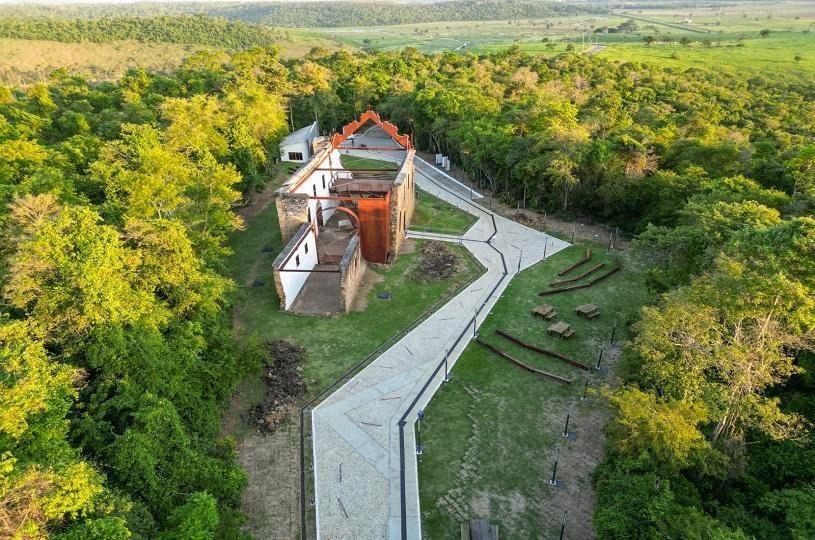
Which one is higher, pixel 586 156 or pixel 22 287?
pixel 22 287

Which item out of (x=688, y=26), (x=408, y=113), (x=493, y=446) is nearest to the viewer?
(x=493, y=446)

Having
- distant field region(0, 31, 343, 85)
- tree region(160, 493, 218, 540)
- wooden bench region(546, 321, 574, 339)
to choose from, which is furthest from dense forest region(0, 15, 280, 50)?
tree region(160, 493, 218, 540)

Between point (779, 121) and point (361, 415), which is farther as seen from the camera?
point (779, 121)

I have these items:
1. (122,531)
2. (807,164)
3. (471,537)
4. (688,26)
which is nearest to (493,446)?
(471,537)

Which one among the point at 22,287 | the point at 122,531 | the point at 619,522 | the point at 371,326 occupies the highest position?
the point at 22,287

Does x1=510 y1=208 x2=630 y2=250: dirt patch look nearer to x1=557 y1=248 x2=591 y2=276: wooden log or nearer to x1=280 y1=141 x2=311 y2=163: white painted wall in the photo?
x1=557 y1=248 x2=591 y2=276: wooden log

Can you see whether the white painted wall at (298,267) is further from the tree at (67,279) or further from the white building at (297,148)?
the white building at (297,148)

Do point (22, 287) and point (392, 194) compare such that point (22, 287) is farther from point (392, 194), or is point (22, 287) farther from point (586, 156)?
point (586, 156)

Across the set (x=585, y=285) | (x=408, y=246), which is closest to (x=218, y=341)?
(x=408, y=246)
